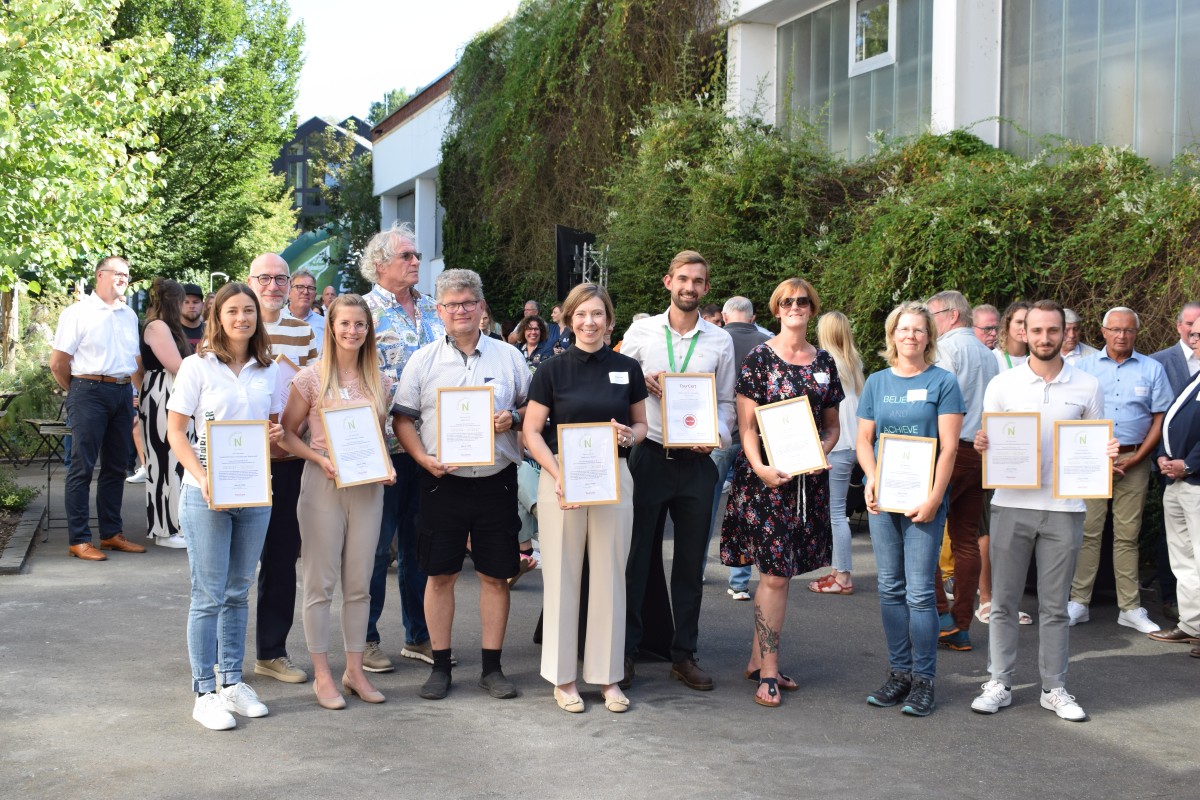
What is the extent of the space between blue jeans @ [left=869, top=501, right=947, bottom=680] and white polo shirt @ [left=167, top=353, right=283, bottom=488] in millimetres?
3061

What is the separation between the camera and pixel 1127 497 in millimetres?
7945

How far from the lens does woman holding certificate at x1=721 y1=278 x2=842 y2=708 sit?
6.12 m

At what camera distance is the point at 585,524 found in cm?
597

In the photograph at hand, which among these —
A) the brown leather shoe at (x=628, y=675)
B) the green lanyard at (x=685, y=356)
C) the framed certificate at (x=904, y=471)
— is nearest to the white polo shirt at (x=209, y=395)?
the green lanyard at (x=685, y=356)

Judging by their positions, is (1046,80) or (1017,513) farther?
(1046,80)

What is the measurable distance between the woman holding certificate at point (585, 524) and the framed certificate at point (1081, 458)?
6.58 ft

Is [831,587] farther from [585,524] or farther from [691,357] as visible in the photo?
[585,524]

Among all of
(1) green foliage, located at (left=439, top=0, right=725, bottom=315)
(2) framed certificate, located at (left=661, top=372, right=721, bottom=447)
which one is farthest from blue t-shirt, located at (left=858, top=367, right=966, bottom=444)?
(1) green foliage, located at (left=439, top=0, right=725, bottom=315)

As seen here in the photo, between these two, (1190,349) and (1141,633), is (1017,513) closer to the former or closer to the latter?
(1141,633)

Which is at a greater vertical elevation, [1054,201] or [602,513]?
[1054,201]

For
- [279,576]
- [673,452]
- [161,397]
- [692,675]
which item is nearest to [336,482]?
[279,576]

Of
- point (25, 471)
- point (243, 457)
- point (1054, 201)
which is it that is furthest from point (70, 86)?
point (1054, 201)

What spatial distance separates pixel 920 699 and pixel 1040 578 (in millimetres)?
848

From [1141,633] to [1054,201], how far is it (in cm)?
527
